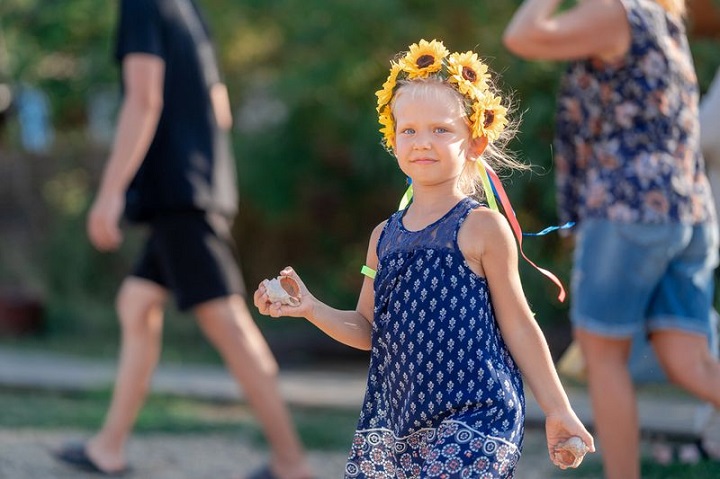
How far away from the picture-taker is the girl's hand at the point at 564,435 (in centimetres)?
278

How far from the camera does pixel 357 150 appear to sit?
9.13m

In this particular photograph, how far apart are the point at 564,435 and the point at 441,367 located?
0.95 feet

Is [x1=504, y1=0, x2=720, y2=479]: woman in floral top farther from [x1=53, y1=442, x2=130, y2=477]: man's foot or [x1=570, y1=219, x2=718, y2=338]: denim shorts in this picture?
[x1=53, y1=442, x2=130, y2=477]: man's foot

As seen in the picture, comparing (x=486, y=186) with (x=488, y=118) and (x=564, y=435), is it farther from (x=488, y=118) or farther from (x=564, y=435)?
(x=564, y=435)

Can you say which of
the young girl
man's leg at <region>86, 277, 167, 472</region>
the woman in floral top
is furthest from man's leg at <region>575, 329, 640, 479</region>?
man's leg at <region>86, 277, 167, 472</region>

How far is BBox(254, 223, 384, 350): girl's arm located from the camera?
2.88 metres

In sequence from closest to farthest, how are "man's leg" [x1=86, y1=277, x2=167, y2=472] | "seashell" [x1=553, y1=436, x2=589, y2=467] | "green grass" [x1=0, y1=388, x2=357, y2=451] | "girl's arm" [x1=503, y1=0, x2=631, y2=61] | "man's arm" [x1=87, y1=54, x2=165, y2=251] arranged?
"seashell" [x1=553, y1=436, x2=589, y2=467]
"girl's arm" [x1=503, y1=0, x2=631, y2=61]
"man's arm" [x1=87, y1=54, x2=165, y2=251]
"man's leg" [x1=86, y1=277, x2=167, y2=472]
"green grass" [x1=0, y1=388, x2=357, y2=451]

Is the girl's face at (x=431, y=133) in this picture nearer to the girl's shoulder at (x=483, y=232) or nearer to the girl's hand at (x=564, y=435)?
the girl's shoulder at (x=483, y=232)

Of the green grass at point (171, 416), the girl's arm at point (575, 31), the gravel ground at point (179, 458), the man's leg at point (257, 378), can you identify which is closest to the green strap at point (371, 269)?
the girl's arm at point (575, 31)

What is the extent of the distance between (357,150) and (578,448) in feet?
21.2

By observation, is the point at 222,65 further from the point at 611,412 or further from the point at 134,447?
the point at 611,412

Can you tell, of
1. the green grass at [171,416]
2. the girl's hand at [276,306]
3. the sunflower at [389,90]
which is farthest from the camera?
the green grass at [171,416]

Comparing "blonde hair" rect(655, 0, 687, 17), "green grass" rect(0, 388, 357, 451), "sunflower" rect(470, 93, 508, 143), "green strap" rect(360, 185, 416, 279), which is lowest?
"green grass" rect(0, 388, 357, 451)

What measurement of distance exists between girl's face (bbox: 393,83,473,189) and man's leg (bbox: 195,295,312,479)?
81.7 inches
